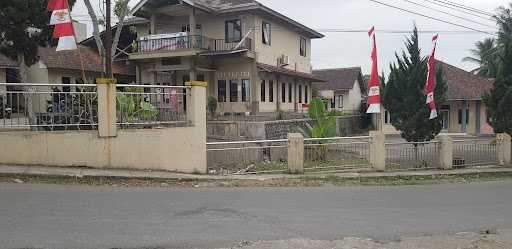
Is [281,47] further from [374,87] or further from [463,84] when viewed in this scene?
[374,87]

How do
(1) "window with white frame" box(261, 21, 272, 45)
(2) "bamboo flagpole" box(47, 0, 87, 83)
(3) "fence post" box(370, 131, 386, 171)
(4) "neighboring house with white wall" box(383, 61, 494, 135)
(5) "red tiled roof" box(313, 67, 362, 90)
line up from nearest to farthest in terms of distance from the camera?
(2) "bamboo flagpole" box(47, 0, 87, 83)
(3) "fence post" box(370, 131, 386, 171)
(1) "window with white frame" box(261, 21, 272, 45)
(4) "neighboring house with white wall" box(383, 61, 494, 135)
(5) "red tiled roof" box(313, 67, 362, 90)

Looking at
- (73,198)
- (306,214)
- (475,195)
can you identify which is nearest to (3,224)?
(73,198)

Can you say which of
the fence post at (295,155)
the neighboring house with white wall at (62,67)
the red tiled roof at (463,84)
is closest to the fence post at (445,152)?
the fence post at (295,155)

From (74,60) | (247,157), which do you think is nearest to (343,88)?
(74,60)

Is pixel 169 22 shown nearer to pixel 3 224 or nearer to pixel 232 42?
pixel 232 42

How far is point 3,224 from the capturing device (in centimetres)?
691

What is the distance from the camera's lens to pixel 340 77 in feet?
170

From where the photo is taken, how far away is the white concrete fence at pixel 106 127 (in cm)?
1127

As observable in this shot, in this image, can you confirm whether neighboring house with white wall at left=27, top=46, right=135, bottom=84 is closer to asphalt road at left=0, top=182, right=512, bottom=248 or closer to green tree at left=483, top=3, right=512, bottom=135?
asphalt road at left=0, top=182, right=512, bottom=248

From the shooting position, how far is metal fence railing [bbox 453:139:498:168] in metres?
17.5

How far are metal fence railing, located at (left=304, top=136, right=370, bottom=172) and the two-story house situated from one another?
14.1 metres

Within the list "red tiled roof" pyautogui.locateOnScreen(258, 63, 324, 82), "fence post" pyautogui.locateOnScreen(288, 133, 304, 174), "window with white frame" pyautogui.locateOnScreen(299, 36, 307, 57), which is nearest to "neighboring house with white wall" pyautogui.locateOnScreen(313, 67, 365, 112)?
"window with white frame" pyautogui.locateOnScreen(299, 36, 307, 57)

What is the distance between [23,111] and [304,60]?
2896 cm

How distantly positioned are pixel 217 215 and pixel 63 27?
27.4 feet
